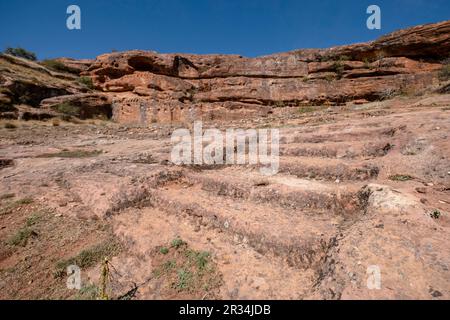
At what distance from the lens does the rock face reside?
70.7 ft

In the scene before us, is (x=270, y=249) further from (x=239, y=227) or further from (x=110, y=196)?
(x=110, y=196)

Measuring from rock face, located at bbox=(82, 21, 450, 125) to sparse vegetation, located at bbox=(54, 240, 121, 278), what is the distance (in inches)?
684

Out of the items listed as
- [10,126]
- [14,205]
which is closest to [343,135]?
[14,205]

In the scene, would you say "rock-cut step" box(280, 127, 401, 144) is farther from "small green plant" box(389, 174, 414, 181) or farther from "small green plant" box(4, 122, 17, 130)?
"small green plant" box(4, 122, 17, 130)

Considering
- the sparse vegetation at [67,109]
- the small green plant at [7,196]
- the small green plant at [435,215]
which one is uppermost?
the sparse vegetation at [67,109]

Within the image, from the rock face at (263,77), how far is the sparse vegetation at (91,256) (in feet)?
57.0

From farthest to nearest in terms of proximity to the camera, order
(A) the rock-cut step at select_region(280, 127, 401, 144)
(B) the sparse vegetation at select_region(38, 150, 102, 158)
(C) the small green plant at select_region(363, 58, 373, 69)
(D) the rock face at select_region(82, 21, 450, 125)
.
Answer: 1. (C) the small green plant at select_region(363, 58, 373, 69)
2. (D) the rock face at select_region(82, 21, 450, 125)
3. (B) the sparse vegetation at select_region(38, 150, 102, 158)
4. (A) the rock-cut step at select_region(280, 127, 401, 144)

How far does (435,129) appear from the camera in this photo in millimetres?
6543

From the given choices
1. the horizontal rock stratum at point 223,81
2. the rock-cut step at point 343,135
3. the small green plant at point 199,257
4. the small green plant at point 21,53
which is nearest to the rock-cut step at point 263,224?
the small green plant at point 199,257

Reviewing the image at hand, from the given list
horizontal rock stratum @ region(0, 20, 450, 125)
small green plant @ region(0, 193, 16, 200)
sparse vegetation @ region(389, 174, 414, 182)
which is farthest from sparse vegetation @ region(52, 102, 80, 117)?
sparse vegetation @ region(389, 174, 414, 182)

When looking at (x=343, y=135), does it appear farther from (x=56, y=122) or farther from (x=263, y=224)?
(x=56, y=122)

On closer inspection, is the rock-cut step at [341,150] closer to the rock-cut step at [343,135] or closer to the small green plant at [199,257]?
the rock-cut step at [343,135]

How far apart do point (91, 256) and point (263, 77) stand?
939 inches

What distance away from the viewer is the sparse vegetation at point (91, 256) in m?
3.95
